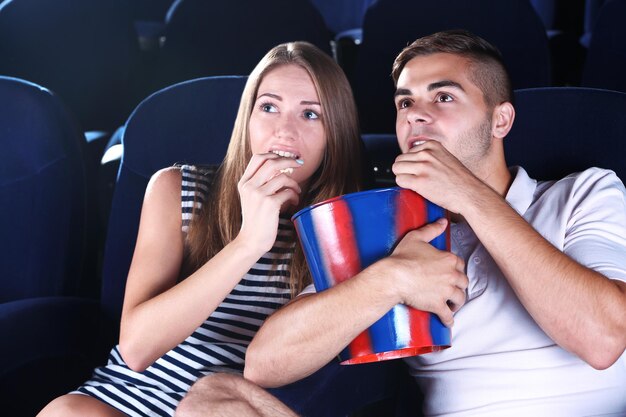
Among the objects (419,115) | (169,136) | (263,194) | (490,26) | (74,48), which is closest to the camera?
(263,194)

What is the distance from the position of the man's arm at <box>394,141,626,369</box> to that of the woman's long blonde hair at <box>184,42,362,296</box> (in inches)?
11.8

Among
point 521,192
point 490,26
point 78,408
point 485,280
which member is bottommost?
point 78,408

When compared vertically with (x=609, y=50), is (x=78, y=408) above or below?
below

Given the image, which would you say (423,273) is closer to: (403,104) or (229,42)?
(403,104)

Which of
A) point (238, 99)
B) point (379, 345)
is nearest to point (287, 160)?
point (379, 345)

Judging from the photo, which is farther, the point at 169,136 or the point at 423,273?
the point at 169,136

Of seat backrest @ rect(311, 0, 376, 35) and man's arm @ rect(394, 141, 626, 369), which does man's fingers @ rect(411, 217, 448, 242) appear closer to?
man's arm @ rect(394, 141, 626, 369)

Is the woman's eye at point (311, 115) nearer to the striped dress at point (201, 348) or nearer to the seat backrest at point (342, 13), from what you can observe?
the striped dress at point (201, 348)

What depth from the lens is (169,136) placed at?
158cm

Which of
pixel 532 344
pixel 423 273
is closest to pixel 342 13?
pixel 532 344

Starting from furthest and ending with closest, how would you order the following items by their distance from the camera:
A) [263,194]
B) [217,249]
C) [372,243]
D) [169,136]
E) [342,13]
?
[342,13], [169,136], [217,249], [263,194], [372,243]

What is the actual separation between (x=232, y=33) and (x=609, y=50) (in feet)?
3.51

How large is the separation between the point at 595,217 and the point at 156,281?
2.25 ft

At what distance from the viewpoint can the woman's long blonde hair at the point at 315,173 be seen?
1329 millimetres
